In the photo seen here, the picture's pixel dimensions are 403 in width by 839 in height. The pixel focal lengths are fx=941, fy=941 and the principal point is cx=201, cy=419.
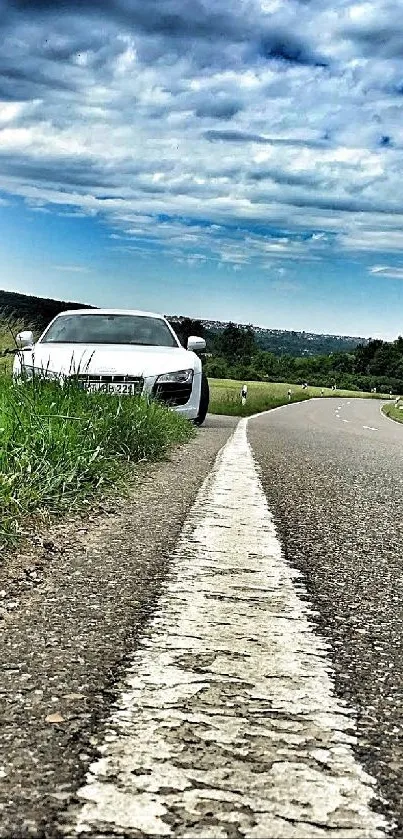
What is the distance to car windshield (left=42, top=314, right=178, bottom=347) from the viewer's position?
10.5 metres

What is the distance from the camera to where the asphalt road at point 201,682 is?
1.22 metres

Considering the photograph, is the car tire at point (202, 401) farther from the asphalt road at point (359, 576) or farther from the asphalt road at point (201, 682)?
the asphalt road at point (201, 682)

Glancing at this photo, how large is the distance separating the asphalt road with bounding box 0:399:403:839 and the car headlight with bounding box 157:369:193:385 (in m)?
5.60

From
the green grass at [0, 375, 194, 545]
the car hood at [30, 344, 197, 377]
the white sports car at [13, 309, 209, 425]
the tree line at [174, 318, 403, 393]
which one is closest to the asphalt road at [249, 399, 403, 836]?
the green grass at [0, 375, 194, 545]

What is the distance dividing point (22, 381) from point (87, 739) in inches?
202

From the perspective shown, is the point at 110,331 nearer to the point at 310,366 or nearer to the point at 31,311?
the point at 31,311

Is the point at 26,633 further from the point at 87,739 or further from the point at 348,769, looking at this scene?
the point at 348,769

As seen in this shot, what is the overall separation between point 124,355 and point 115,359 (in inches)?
7.9

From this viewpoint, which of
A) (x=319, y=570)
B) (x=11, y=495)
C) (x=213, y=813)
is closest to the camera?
(x=213, y=813)

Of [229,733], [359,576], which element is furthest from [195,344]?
[229,733]

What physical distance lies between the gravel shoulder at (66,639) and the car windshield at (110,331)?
647 cm

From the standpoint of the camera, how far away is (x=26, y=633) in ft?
A: 6.98

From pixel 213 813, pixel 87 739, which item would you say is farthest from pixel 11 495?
pixel 213 813

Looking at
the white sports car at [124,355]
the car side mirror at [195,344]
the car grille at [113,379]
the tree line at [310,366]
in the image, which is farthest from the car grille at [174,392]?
the tree line at [310,366]
